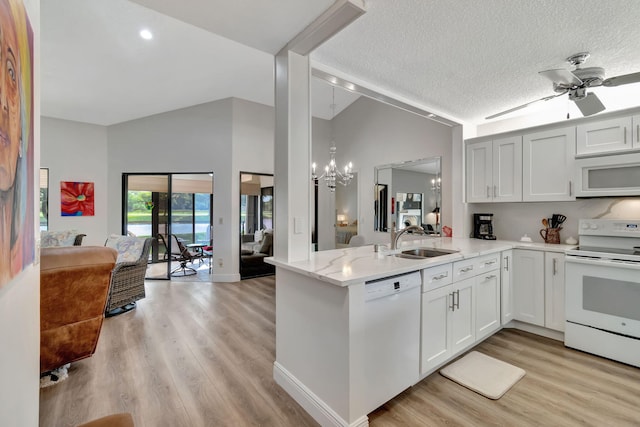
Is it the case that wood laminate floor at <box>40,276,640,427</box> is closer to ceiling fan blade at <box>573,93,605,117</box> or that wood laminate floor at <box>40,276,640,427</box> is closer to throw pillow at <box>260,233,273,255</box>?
ceiling fan blade at <box>573,93,605,117</box>

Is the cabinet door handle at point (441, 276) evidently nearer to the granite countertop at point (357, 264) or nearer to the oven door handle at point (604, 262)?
the granite countertop at point (357, 264)

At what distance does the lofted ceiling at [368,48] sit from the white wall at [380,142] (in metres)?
0.75

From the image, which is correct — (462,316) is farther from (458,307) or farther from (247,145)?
(247,145)

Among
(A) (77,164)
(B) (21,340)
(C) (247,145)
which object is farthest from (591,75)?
(A) (77,164)

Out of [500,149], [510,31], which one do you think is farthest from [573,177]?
[510,31]

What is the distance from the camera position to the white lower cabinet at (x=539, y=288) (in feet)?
9.15

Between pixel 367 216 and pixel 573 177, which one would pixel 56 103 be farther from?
pixel 573 177

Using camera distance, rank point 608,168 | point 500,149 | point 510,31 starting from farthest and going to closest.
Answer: point 500,149
point 608,168
point 510,31

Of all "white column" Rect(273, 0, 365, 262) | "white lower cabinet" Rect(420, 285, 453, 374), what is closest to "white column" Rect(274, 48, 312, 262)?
"white column" Rect(273, 0, 365, 262)

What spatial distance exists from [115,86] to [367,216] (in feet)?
15.8

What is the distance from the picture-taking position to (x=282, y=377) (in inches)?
81.6

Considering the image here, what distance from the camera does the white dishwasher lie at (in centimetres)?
169

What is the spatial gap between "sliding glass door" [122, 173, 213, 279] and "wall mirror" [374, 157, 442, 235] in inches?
132

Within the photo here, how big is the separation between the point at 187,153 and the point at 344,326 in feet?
16.6
